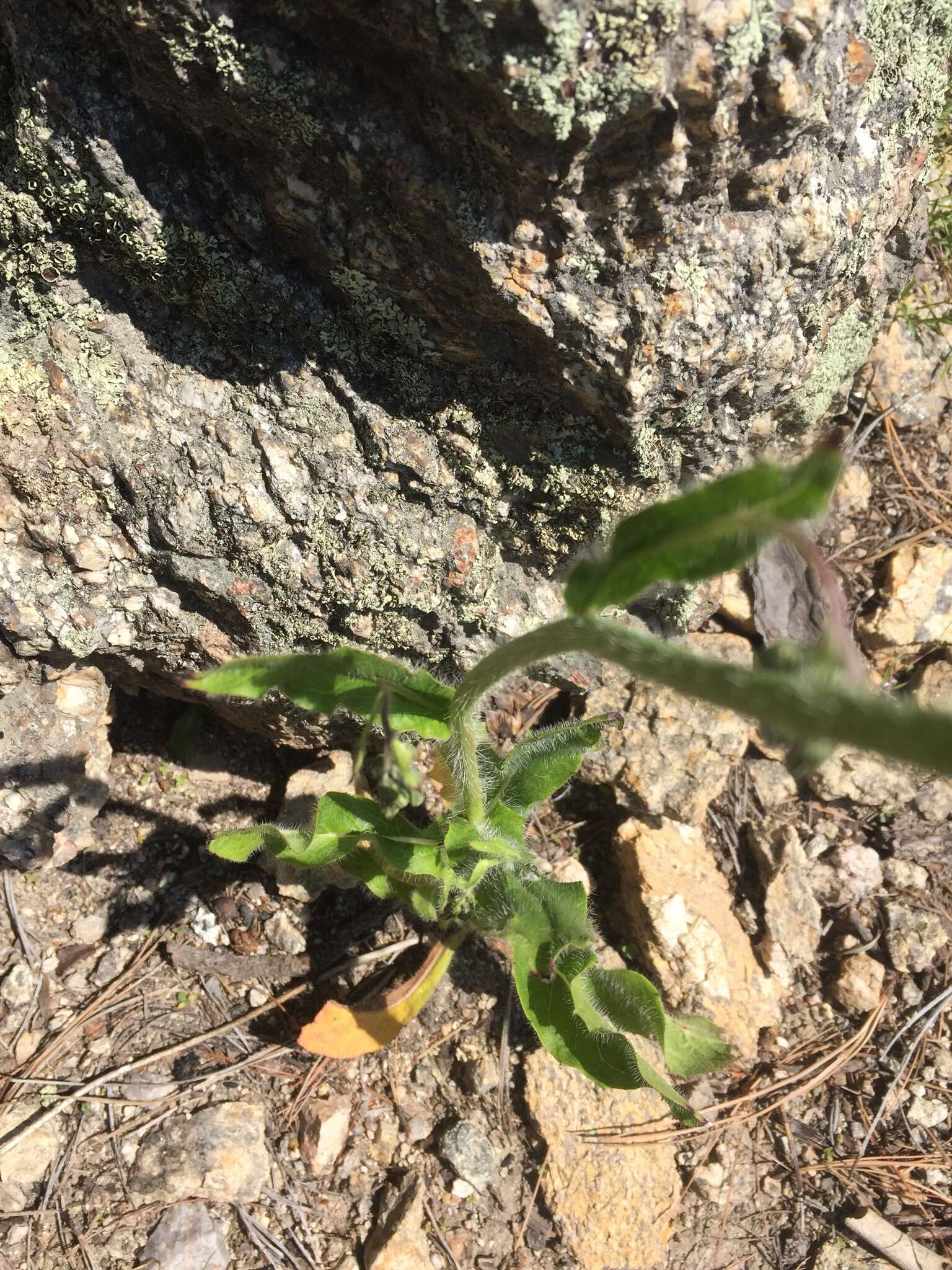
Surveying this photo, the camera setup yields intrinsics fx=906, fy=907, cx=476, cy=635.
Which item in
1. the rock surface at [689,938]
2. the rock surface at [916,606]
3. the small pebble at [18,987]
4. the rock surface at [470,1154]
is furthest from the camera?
the rock surface at [916,606]

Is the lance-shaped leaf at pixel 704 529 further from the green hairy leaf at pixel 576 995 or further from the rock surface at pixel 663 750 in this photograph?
Answer: the rock surface at pixel 663 750

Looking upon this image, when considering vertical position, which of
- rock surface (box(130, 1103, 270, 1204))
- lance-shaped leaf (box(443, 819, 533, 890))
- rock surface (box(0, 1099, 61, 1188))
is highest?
lance-shaped leaf (box(443, 819, 533, 890))

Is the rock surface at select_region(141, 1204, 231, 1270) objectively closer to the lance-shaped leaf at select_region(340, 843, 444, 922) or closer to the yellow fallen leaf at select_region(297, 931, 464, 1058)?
the yellow fallen leaf at select_region(297, 931, 464, 1058)

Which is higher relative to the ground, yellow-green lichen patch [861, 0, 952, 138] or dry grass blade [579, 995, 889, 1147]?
yellow-green lichen patch [861, 0, 952, 138]

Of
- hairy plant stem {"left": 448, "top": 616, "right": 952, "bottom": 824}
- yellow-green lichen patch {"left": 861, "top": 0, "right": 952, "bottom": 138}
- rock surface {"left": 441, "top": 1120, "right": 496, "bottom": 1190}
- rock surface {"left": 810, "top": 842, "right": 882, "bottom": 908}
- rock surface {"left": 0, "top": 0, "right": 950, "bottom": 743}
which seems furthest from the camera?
rock surface {"left": 810, "top": 842, "right": 882, "bottom": 908}

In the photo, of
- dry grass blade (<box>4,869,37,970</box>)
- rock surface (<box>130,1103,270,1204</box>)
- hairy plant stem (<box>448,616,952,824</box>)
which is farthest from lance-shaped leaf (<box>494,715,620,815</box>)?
dry grass blade (<box>4,869,37,970</box>)

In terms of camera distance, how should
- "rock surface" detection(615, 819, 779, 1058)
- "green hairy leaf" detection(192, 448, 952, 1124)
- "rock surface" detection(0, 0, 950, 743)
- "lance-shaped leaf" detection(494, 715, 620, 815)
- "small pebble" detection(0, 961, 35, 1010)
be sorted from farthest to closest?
"rock surface" detection(615, 819, 779, 1058)
"small pebble" detection(0, 961, 35, 1010)
"lance-shaped leaf" detection(494, 715, 620, 815)
"rock surface" detection(0, 0, 950, 743)
"green hairy leaf" detection(192, 448, 952, 1124)

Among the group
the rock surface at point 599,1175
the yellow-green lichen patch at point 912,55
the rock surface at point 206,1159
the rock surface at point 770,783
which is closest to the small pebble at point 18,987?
the rock surface at point 206,1159
